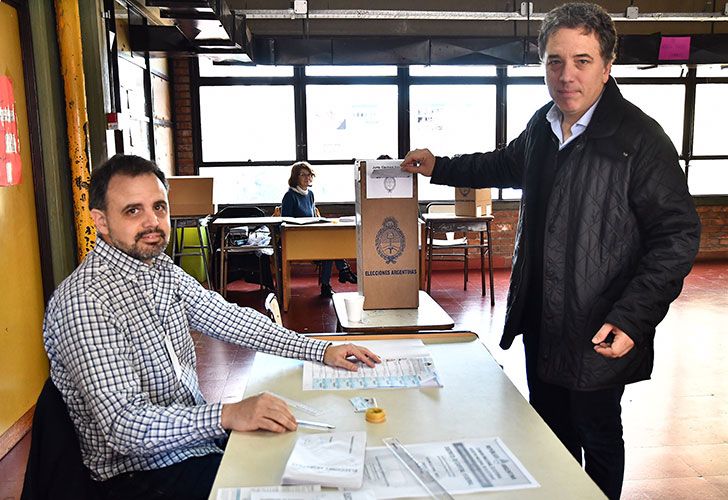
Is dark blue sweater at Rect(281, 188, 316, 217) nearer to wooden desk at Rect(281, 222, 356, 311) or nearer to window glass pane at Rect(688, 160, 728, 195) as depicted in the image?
wooden desk at Rect(281, 222, 356, 311)

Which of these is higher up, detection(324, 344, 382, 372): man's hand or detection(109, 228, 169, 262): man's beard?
detection(109, 228, 169, 262): man's beard

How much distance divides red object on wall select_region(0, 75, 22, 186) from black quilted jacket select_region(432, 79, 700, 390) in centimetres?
239

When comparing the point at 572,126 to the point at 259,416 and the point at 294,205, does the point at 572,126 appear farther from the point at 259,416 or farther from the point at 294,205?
the point at 294,205

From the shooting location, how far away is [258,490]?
3.46ft

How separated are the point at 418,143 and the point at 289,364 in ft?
20.5

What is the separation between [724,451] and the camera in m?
2.83

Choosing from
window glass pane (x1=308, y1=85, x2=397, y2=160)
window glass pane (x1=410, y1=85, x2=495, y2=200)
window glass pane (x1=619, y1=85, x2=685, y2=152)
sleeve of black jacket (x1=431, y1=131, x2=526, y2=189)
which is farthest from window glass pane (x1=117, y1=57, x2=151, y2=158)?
window glass pane (x1=619, y1=85, x2=685, y2=152)

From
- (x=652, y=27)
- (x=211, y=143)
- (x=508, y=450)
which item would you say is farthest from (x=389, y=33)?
(x=508, y=450)

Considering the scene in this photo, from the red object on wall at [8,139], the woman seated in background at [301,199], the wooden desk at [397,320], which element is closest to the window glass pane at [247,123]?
the woman seated in background at [301,199]

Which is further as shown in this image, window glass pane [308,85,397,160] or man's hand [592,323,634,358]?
window glass pane [308,85,397,160]

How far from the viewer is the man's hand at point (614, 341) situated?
58.0 inches

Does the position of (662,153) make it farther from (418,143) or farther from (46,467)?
(418,143)

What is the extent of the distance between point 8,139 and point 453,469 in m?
2.63

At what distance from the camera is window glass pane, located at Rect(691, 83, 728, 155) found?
7844 mm
